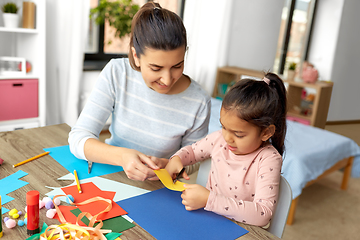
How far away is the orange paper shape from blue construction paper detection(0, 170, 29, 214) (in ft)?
0.43

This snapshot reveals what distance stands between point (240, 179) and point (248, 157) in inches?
3.0

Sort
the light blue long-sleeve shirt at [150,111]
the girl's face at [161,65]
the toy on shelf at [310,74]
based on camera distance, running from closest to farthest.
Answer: the girl's face at [161,65], the light blue long-sleeve shirt at [150,111], the toy on shelf at [310,74]

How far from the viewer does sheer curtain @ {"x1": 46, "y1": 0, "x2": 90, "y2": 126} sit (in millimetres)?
2740

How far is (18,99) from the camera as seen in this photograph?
7.94 ft

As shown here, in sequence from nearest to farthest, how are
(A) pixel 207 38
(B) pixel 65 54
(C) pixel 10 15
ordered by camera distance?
(C) pixel 10 15, (B) pixel 65 54, (A) pixel 207 38

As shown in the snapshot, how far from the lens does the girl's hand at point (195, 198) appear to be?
823mm

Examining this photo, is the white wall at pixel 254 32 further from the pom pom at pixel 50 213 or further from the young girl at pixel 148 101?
the pom pom at pixel 50 213

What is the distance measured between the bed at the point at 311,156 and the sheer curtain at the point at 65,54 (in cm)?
135

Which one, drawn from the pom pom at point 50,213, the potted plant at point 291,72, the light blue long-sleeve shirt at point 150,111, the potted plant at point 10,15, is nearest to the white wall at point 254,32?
the potted plant at point 291,72

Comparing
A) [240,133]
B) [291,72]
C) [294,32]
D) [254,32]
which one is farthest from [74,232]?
[294,32]

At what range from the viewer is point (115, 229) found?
0.73 meters

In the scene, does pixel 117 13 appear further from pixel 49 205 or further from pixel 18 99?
pixel 49 205

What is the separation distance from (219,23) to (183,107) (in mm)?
2982

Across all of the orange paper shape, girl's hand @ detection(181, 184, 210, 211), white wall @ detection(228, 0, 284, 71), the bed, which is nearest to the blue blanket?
the bed
